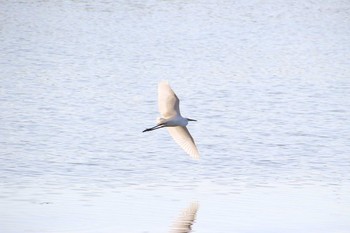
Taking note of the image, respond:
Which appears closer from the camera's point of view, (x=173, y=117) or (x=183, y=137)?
(x=173, y=117)

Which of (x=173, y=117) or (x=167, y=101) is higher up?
(x=167, y=101)

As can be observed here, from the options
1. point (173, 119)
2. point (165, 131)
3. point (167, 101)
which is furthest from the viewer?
point (165, 131)

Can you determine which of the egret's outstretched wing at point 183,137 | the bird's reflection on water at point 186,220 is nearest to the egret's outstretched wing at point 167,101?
the egret's outstretched wing at point 183,137

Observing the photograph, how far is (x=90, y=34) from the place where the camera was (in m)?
29.5

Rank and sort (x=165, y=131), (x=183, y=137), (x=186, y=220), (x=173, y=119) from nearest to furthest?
(x=186, y=220) → (x=173, y=119) → (x=183, y=137) → (x=165, y=131)

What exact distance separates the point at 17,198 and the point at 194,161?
302 cm

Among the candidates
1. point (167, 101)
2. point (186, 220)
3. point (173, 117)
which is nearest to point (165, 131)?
point (167, 101)

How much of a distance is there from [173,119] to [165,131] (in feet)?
14.7

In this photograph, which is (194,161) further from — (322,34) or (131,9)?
(131,9)

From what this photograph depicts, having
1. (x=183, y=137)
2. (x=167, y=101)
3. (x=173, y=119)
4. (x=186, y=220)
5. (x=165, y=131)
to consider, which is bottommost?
(x=165, y=131)

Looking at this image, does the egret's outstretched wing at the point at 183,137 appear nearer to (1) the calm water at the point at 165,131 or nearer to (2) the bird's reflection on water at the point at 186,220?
(1) the calm water at the point at 165,131

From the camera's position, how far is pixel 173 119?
11547 mm

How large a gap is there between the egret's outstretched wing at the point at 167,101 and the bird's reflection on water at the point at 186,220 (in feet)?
3.40

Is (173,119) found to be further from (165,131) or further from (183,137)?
(165,131)
